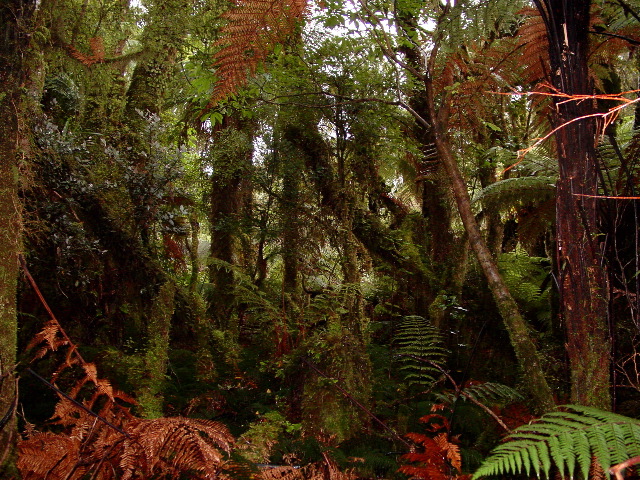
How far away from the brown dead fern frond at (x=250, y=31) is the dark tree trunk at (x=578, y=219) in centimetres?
121

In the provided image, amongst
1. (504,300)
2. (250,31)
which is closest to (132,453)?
(504,300)

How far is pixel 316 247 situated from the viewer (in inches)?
214

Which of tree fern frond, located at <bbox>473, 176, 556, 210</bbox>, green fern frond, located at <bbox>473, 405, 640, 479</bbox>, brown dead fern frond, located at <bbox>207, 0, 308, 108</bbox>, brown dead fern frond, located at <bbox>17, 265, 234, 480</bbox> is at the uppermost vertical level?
tree fern frond, located at <bbox>473, 176, 556, 210</bbox>

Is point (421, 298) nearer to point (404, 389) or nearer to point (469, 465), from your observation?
point (404, 389)

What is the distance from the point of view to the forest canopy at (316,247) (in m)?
1.81

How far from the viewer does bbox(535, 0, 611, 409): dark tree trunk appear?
165 cm

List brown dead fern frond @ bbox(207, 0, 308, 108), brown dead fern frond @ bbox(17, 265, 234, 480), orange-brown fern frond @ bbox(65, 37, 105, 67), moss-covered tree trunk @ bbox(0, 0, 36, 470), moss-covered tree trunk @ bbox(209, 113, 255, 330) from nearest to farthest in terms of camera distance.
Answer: brown dead fern frond @ bbox(17, 265, 234, 480)
moss-covered tree trunk @ bbox(0, 0, 36, 470)
brown dead fern frond @ bbox(207, 0, 308, 108)
orange-brown fern frond @ bbox(65, 37, 105, 67)
moss-covered tree trunk @ bbox(209, 113, 255, 330)

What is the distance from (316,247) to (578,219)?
12.7 feet

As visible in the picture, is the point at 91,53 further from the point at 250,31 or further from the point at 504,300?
the point at 504,300

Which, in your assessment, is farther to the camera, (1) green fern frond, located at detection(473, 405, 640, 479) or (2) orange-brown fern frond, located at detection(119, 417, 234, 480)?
(2) orange-brown fern frond, located at detection(119, 417, 234, 480)

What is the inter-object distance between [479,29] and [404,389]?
2.94 metres

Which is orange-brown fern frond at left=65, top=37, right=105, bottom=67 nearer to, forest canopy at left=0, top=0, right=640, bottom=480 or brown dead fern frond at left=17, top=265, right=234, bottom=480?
forest canopy at left=0, top=0, right=640, bottom=480

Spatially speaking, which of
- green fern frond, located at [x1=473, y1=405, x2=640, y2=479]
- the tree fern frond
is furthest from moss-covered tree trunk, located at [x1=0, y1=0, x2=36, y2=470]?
the tree fern frond

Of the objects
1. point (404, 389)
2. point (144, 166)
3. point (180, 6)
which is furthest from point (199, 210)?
point (404, 389)
